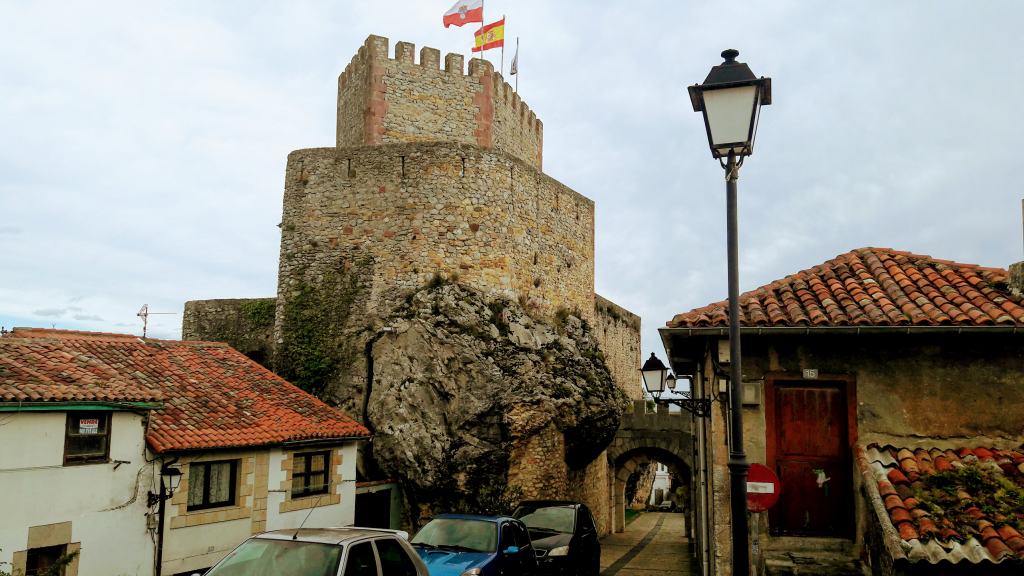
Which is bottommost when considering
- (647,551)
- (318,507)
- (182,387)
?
(647,551)

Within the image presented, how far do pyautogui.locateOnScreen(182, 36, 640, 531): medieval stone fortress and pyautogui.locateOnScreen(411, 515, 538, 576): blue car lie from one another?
261 inches

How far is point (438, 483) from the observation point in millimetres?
17234

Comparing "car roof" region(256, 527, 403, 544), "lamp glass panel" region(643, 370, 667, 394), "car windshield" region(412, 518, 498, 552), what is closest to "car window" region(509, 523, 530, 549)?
"car windshield" region(412, 518, 498, 552)

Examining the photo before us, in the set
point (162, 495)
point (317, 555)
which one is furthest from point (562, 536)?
point (162, 495)

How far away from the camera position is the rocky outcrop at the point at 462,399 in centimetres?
1738

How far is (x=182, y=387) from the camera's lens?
51.9 ft

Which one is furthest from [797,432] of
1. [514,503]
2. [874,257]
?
[514,503]

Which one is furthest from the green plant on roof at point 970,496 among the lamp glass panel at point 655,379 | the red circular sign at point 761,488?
the lamp glass panel at point 655,379

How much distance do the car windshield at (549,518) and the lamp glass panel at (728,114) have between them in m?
9.62

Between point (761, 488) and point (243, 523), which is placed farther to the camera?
point (243, 523)

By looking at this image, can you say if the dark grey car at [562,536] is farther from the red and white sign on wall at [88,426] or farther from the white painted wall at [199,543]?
the red and white sign on wall at [88,426]

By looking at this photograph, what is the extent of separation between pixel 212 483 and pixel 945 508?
12794mm

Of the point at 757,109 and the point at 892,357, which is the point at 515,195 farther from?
the point at 757,109

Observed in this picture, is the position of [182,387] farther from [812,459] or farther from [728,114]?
[728,114]
